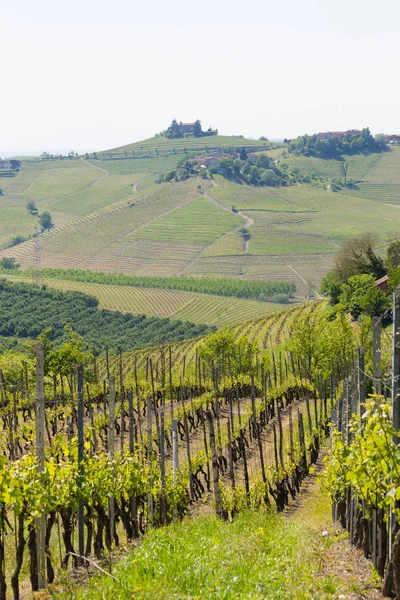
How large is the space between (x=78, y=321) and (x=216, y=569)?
11579cm

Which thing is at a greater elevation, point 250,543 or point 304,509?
point 250,543

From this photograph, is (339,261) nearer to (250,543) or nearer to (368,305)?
(368,305)

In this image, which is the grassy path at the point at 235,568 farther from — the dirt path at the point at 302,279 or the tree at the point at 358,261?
the dirt path at the point at 302,279

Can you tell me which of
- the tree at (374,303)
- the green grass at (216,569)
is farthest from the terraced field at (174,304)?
the green grass at (216,569)

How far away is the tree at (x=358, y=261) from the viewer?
3031 inches

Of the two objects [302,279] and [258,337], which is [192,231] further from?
[258,337]

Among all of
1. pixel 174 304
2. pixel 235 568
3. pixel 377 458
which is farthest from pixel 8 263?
pixel 377 458

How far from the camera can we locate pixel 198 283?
15525 cm

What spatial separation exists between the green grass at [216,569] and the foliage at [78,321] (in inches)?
3783

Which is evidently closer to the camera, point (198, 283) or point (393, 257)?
point (393, 257)

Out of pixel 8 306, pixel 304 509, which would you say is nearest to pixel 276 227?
pixel 8 306

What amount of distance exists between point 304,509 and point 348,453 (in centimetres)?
1182

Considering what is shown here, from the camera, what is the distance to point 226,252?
179125mm

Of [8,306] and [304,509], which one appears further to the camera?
[8,306]
